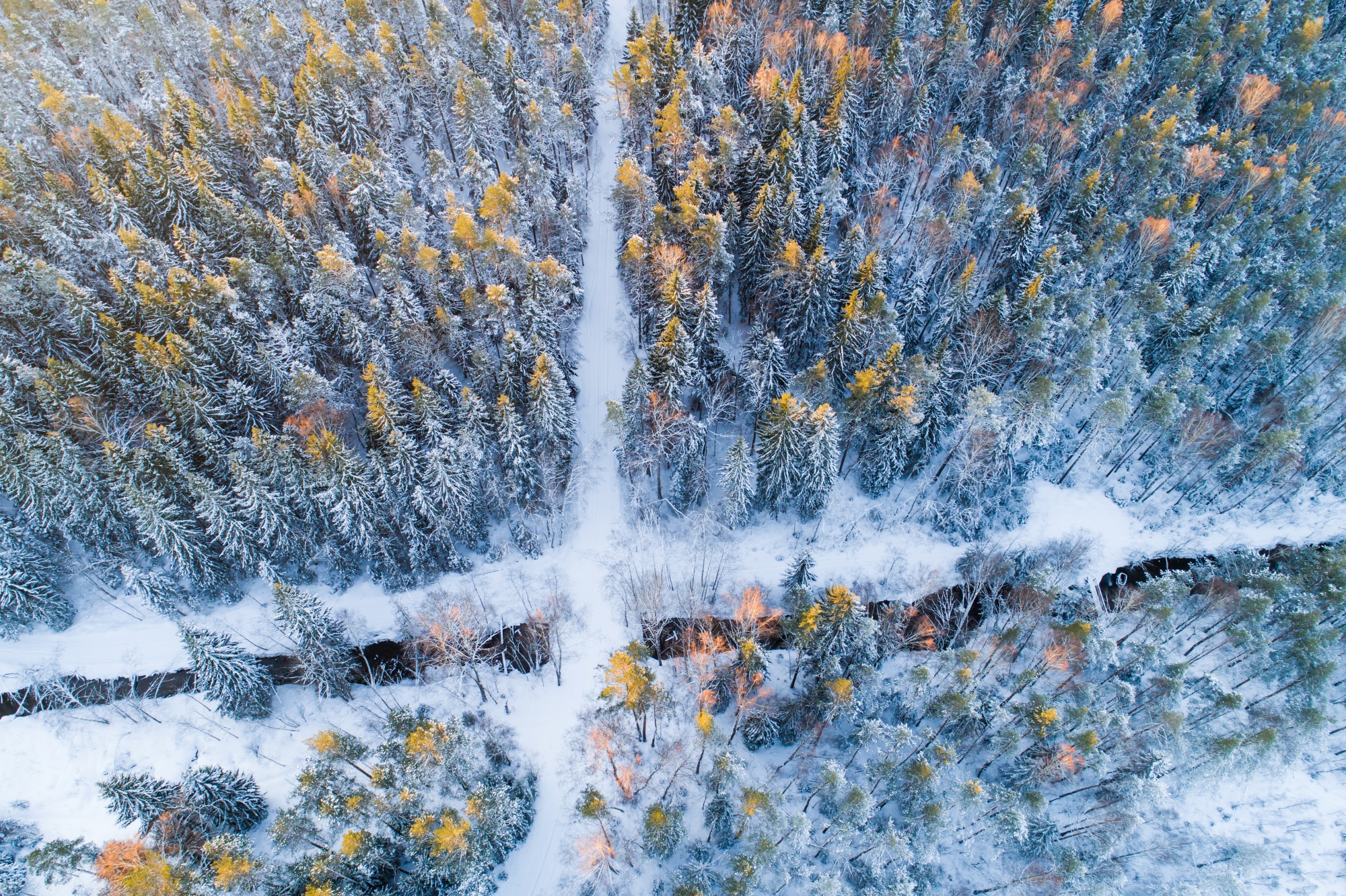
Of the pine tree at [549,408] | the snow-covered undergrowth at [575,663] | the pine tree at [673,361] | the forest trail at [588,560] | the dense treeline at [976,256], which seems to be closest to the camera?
the forest trail at [588,560]

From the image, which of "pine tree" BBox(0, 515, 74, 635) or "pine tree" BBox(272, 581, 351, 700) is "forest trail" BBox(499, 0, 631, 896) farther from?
"pine tree" BBox(0, 515, 74, 635)

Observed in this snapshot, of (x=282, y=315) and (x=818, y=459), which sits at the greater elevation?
(x=282, y=315)

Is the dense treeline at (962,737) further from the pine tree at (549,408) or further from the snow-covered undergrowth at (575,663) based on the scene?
the pine tree at (549,408)

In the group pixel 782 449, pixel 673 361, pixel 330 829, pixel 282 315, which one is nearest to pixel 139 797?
pixel 330 829

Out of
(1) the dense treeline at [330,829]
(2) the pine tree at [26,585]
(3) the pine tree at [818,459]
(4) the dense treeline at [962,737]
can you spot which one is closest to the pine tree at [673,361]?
(3) the pine tree at [818,459]

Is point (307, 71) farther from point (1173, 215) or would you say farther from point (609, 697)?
point (1173, 215)

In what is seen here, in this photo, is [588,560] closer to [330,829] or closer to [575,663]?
[575,663]
